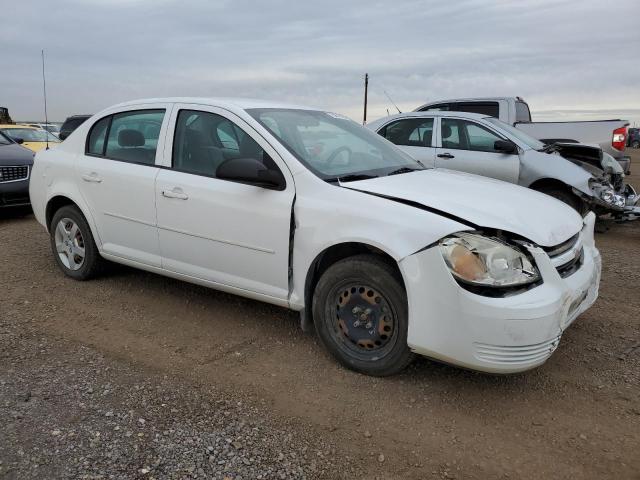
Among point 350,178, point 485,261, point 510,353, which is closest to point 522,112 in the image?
point 350,178

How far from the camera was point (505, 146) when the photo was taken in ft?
24.4

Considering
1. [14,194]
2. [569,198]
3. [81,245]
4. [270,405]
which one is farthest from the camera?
[14,194]

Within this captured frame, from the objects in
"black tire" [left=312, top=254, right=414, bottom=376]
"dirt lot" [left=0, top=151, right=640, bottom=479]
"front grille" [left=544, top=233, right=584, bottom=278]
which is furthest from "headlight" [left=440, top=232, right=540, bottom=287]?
"dirt lot" [left=0, top=151, right=640, bottom=479]

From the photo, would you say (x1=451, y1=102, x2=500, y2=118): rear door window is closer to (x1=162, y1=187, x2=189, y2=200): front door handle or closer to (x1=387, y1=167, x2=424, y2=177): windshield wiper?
(x1=387, y1=167, x2=424, y2=177): windshield wiper

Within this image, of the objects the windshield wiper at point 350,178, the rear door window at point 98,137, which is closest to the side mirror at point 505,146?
the windshield wiper at point 350,178

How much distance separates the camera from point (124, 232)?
4543mm

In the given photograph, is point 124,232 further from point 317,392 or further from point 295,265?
point 317,392

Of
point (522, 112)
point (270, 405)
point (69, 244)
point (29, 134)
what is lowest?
point (270, 405)

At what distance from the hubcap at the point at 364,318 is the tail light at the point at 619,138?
30.2 ft

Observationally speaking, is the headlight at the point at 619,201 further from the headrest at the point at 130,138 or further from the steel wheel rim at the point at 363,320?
the headrest at the point at 130,138

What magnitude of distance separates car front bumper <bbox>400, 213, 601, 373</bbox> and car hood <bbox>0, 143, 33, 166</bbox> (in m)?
7.41

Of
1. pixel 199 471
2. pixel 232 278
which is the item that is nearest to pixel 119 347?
pixel 232 278

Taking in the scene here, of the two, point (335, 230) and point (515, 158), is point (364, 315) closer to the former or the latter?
point (335, 230)

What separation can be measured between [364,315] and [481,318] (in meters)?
0.74
